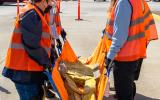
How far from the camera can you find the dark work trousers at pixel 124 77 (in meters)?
5.46

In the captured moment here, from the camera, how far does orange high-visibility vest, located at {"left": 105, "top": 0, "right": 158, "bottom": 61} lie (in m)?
5.22

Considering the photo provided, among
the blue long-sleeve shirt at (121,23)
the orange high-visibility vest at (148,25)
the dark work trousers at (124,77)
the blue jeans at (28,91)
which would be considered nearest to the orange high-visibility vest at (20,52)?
the blue jeans at (28,91)

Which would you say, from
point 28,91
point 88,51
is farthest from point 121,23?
point 88,51

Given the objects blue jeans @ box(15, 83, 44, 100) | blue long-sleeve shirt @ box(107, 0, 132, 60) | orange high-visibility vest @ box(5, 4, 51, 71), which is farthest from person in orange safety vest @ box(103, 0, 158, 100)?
blue jeans @ box(15, 83, 44, 100)

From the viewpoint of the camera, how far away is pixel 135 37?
5.31 m

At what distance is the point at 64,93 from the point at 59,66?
21.5 inches

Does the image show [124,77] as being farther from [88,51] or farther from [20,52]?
[88,51]

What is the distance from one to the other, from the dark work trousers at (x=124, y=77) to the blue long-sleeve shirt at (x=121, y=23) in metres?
0.34

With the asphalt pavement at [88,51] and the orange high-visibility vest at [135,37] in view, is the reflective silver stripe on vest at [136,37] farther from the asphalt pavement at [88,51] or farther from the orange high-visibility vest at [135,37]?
the asphalt pavement at [88,51]

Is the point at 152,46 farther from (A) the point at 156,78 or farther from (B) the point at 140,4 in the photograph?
(B) the point at 140,4

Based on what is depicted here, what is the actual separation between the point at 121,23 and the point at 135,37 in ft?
0.97

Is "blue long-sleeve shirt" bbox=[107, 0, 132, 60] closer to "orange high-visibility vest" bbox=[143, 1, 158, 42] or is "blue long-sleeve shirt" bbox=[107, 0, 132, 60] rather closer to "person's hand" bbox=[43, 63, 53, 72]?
"orange high-visibility vest" bbox=[143, 1, 158, 42]

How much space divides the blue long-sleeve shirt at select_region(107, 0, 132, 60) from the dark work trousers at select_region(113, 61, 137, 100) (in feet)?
1.10

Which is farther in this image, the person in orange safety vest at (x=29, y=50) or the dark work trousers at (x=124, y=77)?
the dark work trousers at (x=124, y=77)
